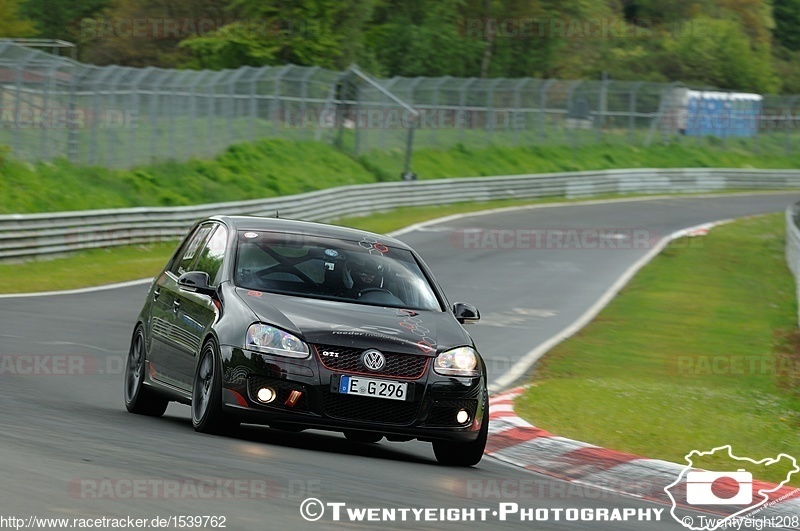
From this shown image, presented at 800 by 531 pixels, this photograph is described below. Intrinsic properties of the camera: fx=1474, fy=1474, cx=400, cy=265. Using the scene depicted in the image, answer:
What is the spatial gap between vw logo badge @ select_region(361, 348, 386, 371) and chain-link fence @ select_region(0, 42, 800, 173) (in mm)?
20083

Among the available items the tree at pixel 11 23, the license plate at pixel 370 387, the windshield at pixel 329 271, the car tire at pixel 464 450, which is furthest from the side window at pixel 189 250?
the tree at pixel 11 23

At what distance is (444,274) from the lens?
26.0m

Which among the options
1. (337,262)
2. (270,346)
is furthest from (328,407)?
(337,262)

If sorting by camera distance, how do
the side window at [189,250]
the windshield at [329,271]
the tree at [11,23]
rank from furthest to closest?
the tree at [11,23] < the side window at [189,250] < the windshield at [329,271]

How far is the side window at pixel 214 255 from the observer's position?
379 inches

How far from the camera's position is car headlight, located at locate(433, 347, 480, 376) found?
341 inches

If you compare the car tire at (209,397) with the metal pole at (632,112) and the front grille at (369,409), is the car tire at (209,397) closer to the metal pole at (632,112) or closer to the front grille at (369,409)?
the front grille at (369,409)

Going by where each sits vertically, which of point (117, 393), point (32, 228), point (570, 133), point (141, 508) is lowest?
point (570, 133)

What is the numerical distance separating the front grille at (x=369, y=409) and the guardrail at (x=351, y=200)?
1594cm

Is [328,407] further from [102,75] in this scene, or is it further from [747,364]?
[102,75]

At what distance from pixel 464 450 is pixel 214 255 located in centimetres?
219

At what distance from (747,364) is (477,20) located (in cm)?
6665

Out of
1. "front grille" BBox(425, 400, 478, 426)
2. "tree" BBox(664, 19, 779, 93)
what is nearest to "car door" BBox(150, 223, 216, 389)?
"front grille" BBox(425, 400, 478, 426)

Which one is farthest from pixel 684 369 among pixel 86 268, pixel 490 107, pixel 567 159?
pixel 567 159
